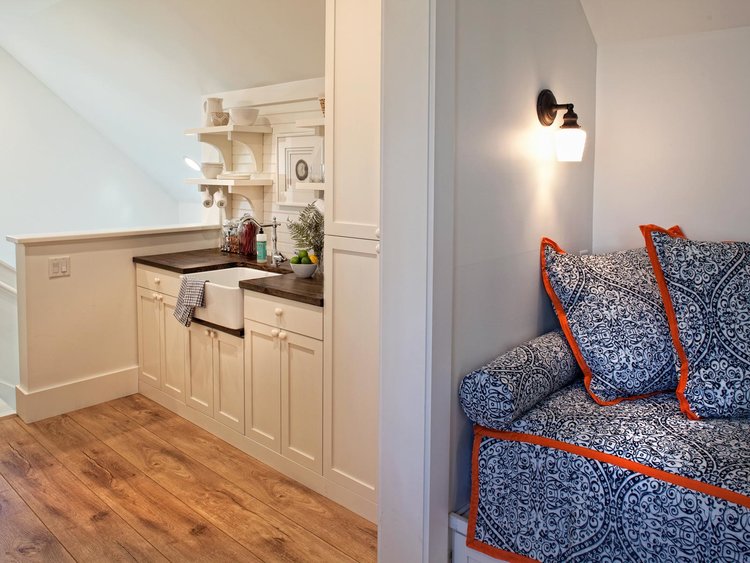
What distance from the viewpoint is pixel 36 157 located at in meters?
5.71

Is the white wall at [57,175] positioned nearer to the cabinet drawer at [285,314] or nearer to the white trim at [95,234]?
the white trim at [95,234]

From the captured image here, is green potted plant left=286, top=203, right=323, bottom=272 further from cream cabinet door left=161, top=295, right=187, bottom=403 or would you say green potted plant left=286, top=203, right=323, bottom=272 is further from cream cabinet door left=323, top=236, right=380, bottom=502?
cream cabinet door left=161, top=295, right=187, bottom=403

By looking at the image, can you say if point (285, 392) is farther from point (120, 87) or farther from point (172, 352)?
point (120, 87)

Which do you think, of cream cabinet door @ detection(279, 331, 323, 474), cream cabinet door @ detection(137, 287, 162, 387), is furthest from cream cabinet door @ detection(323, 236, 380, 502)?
cream cabinet door @ detection(137, 287, 162, 387)

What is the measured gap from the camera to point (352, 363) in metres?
2.48

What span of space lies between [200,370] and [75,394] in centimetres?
88

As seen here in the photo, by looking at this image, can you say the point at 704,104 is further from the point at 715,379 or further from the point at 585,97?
the point at 715,379

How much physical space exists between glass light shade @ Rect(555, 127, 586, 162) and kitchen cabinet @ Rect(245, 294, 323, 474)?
1.14m

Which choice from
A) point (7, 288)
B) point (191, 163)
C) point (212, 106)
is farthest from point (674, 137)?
point (7, 288)

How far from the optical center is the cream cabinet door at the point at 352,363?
2396 mm

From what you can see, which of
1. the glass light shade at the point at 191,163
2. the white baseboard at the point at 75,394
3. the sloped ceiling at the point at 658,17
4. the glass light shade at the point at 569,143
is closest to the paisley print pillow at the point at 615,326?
the glass light shade at the point at 569,143

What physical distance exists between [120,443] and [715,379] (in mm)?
2762

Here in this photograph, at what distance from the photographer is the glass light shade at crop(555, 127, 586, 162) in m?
2.09

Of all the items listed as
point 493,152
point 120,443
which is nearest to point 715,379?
point 493,152
